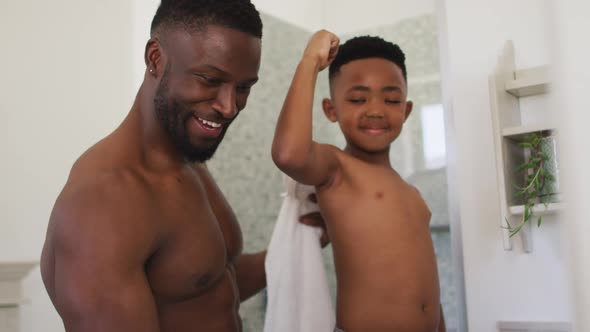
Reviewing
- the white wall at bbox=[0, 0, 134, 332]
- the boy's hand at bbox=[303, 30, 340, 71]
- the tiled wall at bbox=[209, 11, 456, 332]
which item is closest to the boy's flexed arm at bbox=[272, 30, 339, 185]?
the boy's hand at bbox=[303, 30, 340, 71]

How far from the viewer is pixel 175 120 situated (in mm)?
1003

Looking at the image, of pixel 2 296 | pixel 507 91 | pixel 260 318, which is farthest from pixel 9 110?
pixel 507 91

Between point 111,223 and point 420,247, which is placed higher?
point 111,223

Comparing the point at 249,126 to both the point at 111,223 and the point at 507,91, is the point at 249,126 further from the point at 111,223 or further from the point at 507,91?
the point at 111,223

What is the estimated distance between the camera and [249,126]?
2.01m

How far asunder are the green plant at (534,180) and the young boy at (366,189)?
0.23m

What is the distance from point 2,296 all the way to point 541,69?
167 cm

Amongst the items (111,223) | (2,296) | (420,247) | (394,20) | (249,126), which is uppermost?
(394,20)

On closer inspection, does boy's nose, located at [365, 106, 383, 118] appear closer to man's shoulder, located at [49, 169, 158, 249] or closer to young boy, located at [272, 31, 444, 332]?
young boy, located at [272, 31, 444, 332]

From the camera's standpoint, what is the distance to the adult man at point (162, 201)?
2.83 feet

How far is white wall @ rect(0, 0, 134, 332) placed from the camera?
2119 mm

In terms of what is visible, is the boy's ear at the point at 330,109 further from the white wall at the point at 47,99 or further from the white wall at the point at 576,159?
the white wall at the point at 576,159

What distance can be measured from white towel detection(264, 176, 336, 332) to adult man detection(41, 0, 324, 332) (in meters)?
0.25

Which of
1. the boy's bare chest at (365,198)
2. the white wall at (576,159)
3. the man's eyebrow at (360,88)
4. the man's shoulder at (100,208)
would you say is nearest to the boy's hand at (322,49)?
the man's eyebrow at (360,88)
